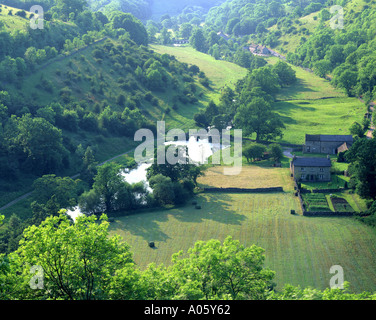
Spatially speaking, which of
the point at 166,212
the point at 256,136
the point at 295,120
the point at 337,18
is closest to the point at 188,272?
the point at 166,212

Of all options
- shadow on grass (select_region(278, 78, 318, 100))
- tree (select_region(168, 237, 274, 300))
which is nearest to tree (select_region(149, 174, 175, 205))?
tree (select_region(168, 237, 274, 300))

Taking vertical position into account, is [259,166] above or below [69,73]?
below

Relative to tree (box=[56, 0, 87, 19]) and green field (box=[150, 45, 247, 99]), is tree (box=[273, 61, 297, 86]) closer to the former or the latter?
green field (box=[150, 45, 247, 99])

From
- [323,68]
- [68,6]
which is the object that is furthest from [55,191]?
[323,68]

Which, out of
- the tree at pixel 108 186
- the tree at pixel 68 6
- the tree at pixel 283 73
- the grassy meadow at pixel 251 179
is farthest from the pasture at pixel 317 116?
the tree at pixel 68 6

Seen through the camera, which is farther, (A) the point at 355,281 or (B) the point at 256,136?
(B) the point at 256,136

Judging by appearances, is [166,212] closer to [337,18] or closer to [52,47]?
[52,47]

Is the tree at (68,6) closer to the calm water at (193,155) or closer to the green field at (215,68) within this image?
the green field at (215,68)
